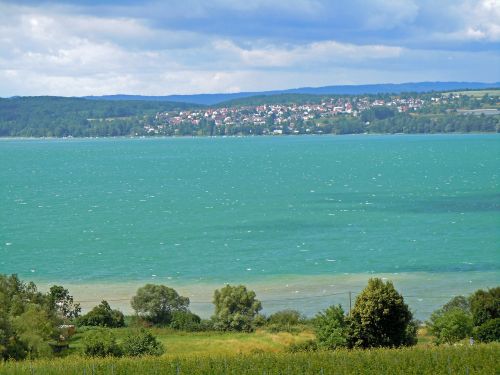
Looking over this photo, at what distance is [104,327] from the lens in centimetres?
4034

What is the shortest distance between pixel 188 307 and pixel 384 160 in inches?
4720

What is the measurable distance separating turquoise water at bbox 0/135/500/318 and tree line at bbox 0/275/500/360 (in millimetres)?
10204

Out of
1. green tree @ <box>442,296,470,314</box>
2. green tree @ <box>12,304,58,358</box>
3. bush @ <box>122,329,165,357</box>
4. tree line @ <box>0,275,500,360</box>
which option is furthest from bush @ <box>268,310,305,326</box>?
green tree @ <box>12,304,58,358</box>

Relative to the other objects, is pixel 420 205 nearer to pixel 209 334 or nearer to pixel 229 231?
pixel 229 231

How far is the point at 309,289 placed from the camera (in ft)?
160

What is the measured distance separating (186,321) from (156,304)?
2.28m

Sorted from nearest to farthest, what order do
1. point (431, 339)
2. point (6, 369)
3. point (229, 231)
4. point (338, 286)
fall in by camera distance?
point (6, 369), point (431, 339), point (338, 286), point (229, 231)

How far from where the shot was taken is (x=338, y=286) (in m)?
49.2

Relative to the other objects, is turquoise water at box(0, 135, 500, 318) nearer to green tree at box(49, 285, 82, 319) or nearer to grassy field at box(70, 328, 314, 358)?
green tree at box(49, 285, 82, 319)

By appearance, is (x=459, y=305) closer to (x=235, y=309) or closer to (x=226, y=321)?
(x=235, y=309)

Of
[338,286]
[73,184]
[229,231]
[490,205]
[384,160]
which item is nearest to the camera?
[338,286]

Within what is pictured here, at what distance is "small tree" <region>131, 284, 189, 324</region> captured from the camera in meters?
41.8

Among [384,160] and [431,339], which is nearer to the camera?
[431,339]

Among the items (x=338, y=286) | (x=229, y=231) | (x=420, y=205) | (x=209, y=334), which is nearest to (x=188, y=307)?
(x=209, y=334)
